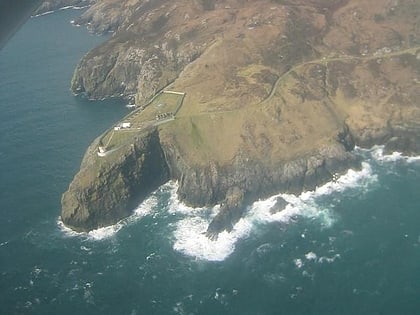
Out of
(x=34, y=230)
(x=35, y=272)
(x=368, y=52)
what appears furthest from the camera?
(x=368, y=52)

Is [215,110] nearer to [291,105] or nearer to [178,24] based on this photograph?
[291,105]

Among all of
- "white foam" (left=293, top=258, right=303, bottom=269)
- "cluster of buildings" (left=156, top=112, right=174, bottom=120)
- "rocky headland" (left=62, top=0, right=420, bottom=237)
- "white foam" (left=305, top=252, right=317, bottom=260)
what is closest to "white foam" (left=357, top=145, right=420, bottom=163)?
"rocky headland" (left=62, top=0, right=420, bottom=237)

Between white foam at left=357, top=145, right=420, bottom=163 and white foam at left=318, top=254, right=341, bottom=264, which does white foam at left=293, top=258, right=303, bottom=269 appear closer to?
white foam at left=318, top=254, right=341, bottom=264

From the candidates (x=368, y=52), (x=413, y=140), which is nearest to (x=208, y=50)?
(x=368, y=52)

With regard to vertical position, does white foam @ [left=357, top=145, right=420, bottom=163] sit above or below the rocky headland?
→ below

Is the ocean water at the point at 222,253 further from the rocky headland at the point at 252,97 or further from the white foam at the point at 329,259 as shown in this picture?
the rocky headland at the point at 252,97

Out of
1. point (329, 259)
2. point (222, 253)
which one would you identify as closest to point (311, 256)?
point (329, 259)
